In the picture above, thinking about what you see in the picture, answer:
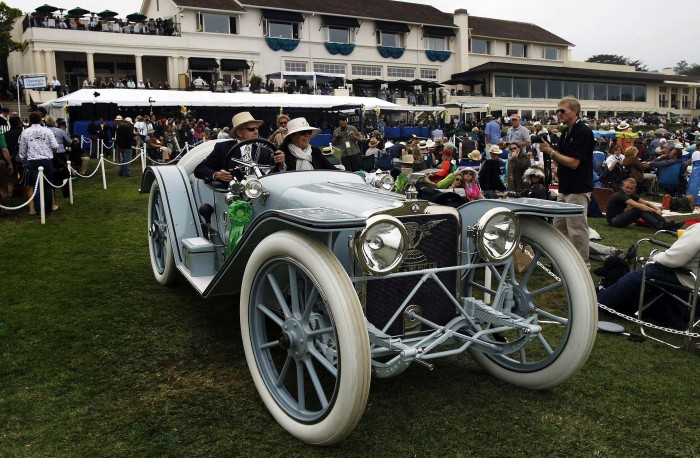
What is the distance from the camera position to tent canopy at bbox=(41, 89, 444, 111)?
70.7 feet

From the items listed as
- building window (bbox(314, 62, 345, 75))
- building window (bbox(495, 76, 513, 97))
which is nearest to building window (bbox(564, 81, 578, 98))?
building window (bbox(495, 76, 513, 97))

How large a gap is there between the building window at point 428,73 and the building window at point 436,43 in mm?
1796

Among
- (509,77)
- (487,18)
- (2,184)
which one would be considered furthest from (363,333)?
(487,18)

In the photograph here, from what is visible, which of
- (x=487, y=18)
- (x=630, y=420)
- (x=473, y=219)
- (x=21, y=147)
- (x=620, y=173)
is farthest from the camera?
(x=487, y=18)

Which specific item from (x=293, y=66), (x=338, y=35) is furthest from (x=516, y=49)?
(x=293, y=66)

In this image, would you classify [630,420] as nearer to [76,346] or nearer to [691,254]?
[691,254]

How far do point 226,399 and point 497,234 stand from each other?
1.81 meters

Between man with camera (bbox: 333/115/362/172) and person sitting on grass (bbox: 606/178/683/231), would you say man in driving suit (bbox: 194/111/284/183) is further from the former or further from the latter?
man with camera (bbox: 333/115/362/172)

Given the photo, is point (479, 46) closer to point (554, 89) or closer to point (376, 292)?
point (554, 89)

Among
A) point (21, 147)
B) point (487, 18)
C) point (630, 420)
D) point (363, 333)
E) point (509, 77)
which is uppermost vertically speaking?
point (487, 18)

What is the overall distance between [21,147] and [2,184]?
3.22ft

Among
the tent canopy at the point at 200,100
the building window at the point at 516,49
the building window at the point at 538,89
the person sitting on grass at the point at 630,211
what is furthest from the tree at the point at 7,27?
the building window at the point at 516,49

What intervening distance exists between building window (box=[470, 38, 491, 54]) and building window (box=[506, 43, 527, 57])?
105 inches

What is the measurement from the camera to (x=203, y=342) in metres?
4.23
